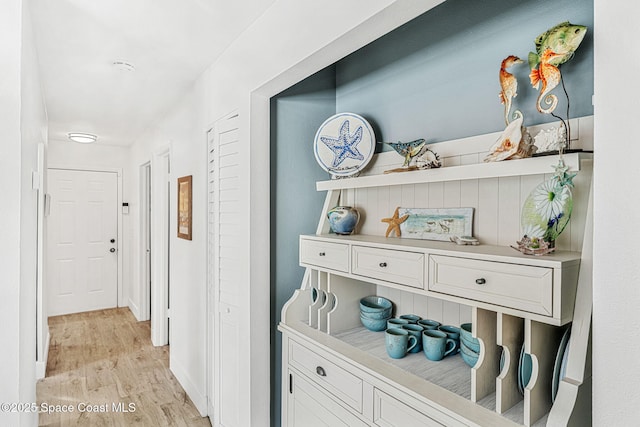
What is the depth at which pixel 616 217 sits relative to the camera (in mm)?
721

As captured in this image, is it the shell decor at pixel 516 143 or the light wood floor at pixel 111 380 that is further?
the light wood floor at pixel 111 380

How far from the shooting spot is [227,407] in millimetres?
2324

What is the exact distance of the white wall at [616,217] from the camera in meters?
0.69

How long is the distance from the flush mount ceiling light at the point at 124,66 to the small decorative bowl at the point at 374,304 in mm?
2121

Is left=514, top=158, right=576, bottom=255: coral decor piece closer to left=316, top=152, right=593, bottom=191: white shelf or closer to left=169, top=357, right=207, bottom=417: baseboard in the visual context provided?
left=316, top=152, right=593, bottom=191: white shelf

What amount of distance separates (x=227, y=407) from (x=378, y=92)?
2.06 m

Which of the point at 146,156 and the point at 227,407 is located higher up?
the point at 146,156

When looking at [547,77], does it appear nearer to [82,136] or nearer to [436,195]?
[436,195]

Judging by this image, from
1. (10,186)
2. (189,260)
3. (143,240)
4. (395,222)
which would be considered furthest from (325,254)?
(143,240)

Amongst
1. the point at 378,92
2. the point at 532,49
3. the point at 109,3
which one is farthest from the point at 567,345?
the point at 109,3

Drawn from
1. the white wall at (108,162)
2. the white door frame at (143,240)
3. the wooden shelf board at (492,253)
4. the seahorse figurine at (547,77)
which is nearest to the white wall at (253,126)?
the seahorse figurine at (547,77)

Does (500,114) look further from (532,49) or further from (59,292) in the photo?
(59,292)

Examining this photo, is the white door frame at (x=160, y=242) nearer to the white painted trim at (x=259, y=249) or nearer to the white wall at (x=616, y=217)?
the white painted trim at (x=259, y=249)

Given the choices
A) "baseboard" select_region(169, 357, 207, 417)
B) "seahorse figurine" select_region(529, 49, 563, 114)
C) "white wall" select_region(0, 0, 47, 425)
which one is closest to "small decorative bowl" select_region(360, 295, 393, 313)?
"seahorse figurine" select_region(529, 49, 563, 114)
